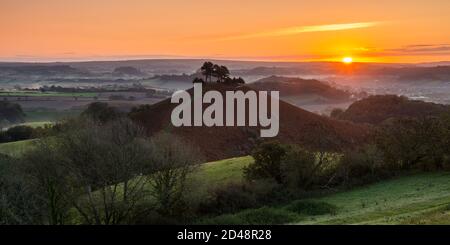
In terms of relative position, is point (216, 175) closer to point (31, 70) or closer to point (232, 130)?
point (232, 130)

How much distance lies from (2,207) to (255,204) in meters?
10.3

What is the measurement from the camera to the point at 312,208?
54.5 feet

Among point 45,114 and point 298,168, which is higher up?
point 45,114

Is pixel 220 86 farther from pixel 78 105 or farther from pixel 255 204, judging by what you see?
pixel 255 204

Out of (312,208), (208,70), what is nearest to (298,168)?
(312,208)

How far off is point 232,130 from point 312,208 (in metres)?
27.8

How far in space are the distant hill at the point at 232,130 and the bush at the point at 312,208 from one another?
20.1 m

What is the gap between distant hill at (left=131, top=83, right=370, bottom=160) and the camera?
39.9m

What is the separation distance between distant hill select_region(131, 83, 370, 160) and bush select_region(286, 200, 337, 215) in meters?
20.1

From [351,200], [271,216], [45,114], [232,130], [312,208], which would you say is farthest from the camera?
[232,130]

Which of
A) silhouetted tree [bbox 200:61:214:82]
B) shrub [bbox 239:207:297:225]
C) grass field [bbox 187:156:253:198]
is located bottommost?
grass field [bbox 187:156:253:198]

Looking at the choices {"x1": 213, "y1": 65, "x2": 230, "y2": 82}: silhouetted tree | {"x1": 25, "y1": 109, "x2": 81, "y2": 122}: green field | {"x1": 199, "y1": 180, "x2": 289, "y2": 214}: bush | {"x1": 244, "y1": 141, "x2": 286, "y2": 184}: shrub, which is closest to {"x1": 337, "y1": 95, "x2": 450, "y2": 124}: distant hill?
{"x1": 213, "y1": 65, "x2": 230, "y2": 82}: silhouetted tree

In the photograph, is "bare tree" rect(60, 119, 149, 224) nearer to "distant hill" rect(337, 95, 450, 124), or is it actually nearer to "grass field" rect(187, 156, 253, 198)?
"grass field" rect(187, 156, 253, 198)
